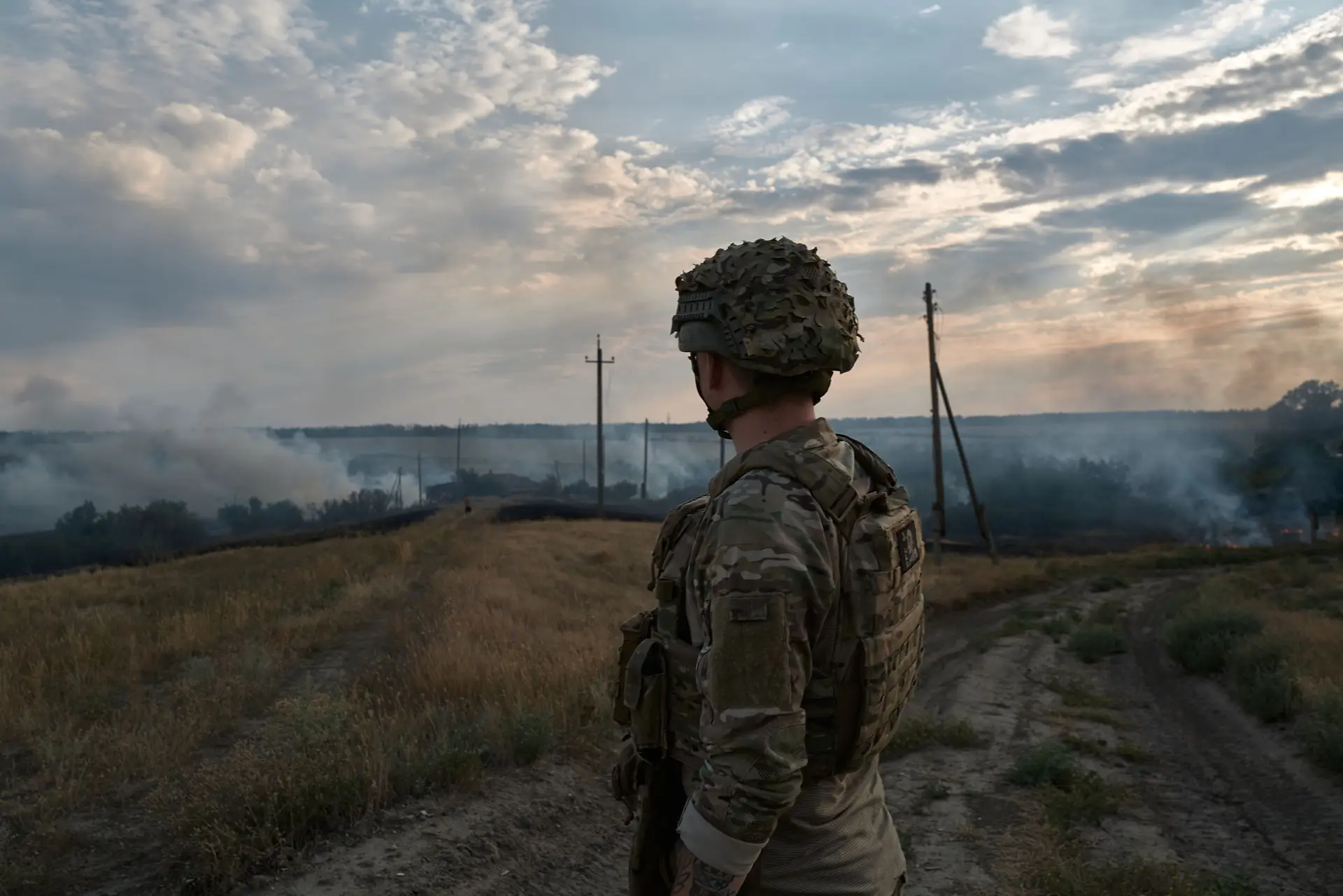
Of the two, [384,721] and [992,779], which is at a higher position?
[384,721]

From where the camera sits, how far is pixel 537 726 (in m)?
6.45

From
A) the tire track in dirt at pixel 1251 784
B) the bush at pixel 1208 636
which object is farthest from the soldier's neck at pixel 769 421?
the bush at pixel 1208 636

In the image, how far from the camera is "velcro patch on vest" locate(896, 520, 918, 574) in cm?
204

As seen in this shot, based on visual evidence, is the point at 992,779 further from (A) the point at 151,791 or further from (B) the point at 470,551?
(B) the point at 470,551

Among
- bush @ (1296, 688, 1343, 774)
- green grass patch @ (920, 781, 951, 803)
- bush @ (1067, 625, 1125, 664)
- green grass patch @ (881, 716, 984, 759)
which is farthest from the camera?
bush @ (1067, 625, 1125, 664)

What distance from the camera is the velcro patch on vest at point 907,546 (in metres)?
2.04

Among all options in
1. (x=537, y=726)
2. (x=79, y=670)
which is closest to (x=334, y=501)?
(x=79, y=670)

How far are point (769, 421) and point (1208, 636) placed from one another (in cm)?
1206

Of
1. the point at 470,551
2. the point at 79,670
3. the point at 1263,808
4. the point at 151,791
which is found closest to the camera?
the point at 151,791

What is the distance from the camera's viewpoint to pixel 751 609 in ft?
5.45

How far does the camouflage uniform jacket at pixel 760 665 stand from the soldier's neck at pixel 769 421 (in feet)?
0.61

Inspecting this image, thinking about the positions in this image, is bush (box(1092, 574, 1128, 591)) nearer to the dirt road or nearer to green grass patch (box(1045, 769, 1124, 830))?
the dirt road

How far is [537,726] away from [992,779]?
11.6ft

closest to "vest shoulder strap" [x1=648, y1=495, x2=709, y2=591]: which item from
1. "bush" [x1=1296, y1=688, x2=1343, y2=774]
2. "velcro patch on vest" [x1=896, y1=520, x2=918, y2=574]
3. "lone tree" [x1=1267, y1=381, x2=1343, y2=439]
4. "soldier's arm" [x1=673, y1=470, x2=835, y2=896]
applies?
"soldier's arm" [x1=673, y1=470, x2=835, y2=896]
